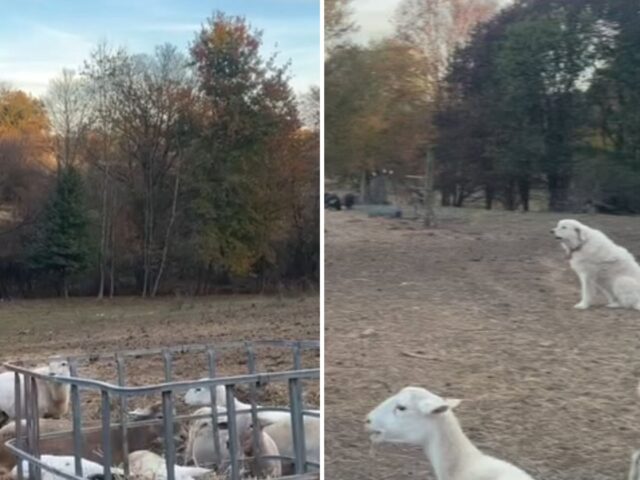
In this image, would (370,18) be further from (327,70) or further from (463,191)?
(463,191)

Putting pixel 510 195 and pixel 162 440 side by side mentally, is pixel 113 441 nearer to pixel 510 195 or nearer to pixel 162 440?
pixel 162 440

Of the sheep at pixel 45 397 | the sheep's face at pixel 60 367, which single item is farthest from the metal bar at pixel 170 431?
the sheep at pixel 45 397

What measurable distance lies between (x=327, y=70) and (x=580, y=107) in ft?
1.69

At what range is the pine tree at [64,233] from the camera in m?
4.21

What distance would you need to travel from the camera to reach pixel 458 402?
2.36 m

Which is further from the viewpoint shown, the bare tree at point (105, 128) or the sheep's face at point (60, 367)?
the sheep's face at point (60, 367)

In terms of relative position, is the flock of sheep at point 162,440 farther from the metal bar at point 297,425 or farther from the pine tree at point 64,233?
the pine tree at point 64,233

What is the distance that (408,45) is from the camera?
241 centimetres

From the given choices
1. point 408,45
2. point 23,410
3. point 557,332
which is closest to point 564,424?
point 557,332

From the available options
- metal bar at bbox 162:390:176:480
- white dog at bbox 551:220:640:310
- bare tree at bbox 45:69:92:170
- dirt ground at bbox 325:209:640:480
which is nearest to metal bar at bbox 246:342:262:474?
metal bar at bbox 162:390:176:480

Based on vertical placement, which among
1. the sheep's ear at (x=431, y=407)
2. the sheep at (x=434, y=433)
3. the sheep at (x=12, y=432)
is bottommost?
the sheep at (x=12, y=432)

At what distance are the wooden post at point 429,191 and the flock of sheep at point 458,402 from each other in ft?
0.81

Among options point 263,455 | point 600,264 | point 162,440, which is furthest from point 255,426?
point 600,264

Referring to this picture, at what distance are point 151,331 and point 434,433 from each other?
2.18 meters
